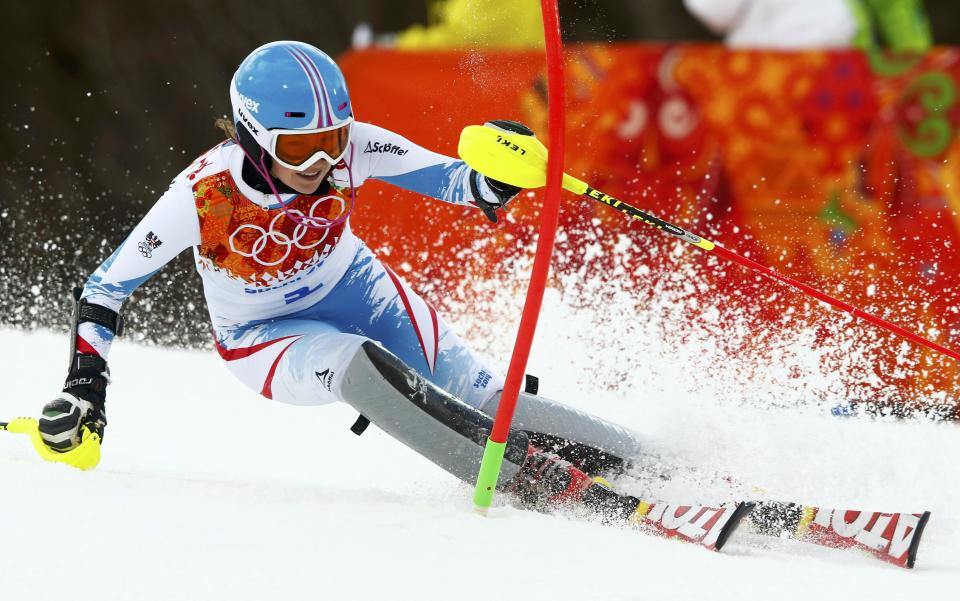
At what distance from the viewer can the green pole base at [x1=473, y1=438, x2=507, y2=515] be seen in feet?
7.46

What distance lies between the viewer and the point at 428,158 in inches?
110

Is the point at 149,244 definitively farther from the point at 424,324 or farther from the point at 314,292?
the point at 424,324

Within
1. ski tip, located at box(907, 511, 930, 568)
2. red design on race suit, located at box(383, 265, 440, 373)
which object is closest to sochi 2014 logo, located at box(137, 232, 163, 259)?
red design on race suit, located at box(383, 265, 440, 373)

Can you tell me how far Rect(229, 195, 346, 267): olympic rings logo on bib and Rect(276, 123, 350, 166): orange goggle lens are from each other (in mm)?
160

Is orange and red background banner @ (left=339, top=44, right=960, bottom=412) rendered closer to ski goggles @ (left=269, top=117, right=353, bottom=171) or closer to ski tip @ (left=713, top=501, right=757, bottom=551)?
ski goggles @ (left=269, top=117, right=353, bottom=171)

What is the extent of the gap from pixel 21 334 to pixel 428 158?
9.73 ft

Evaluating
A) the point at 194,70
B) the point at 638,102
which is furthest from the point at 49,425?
the point at 194,70

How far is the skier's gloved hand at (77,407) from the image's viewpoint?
2402mm

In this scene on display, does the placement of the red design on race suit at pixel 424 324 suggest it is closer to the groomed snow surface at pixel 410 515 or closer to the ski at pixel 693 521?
the groomed snow surface at pixel 410 515

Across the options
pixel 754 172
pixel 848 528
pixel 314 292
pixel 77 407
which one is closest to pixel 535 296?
pixel 314 292

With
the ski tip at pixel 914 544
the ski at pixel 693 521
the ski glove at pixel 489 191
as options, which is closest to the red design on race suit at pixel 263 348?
the ski glove at pixel 489 191

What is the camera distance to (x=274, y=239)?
Result: 261cm

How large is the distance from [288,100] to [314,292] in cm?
57

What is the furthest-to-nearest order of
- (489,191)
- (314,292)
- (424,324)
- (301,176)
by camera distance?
1. (424,324)
2. (314,292)
3. (489,191)
4. (301,176)
